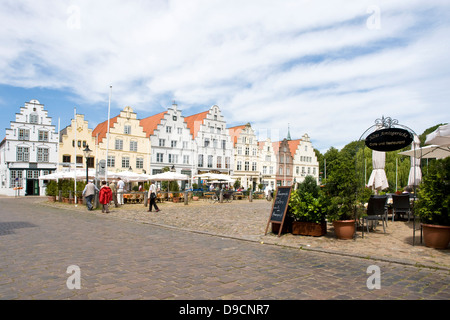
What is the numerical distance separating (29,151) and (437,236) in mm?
48728

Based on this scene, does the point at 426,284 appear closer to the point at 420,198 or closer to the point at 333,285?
the point at 333,285

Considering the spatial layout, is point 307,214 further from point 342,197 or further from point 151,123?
point 151,123

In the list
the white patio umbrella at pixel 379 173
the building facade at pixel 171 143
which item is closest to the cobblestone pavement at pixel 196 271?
the white patio umbrella at pixel 379 173

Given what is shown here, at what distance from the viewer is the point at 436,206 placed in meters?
7.80

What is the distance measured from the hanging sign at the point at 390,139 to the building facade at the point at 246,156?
49999 mm

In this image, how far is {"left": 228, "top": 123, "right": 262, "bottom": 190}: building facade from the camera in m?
60.6

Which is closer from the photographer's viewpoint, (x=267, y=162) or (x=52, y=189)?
(x=52, y=189)

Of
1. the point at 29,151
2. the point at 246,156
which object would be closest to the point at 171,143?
the point at 246,156

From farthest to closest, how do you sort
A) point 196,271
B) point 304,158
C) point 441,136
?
point 304,158 < point 441,136 < point 196,271

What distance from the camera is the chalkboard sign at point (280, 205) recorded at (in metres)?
10.0

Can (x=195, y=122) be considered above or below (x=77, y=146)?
above

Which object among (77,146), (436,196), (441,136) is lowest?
(436,196)

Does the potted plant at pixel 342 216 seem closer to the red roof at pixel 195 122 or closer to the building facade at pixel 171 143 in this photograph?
the building facade at pixel 171 143

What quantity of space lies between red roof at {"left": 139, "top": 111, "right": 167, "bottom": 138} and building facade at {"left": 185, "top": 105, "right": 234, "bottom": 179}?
17.5 feet
